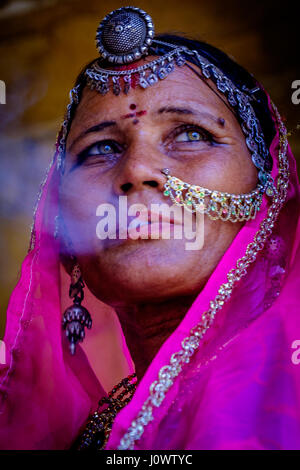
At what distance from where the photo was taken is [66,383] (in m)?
1.49

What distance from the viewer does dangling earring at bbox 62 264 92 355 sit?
1578 mm

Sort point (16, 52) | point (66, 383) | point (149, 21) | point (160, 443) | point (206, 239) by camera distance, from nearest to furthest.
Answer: point (160, 443), point (206, 239), point (66, 383), point (149, 21), point (16, 52)

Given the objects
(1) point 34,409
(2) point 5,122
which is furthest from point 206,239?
(2) point 5,122

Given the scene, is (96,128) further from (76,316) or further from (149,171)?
(76,316)

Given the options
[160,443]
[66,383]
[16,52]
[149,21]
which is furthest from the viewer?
[16,52]

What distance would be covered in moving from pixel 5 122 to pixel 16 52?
356mm

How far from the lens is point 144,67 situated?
1.53m

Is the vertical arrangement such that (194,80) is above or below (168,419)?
above

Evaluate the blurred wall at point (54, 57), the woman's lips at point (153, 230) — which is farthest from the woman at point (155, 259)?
the blurred wall at point (54, 57)

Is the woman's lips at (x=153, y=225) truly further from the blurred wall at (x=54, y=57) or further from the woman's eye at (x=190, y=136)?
the blurred wall at (x=54, y=57)

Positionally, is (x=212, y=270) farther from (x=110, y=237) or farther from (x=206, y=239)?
(x=110, y=237)

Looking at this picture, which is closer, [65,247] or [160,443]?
[160,443]

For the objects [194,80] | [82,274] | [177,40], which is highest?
[177,40]

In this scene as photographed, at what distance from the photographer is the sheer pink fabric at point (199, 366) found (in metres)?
1.02
